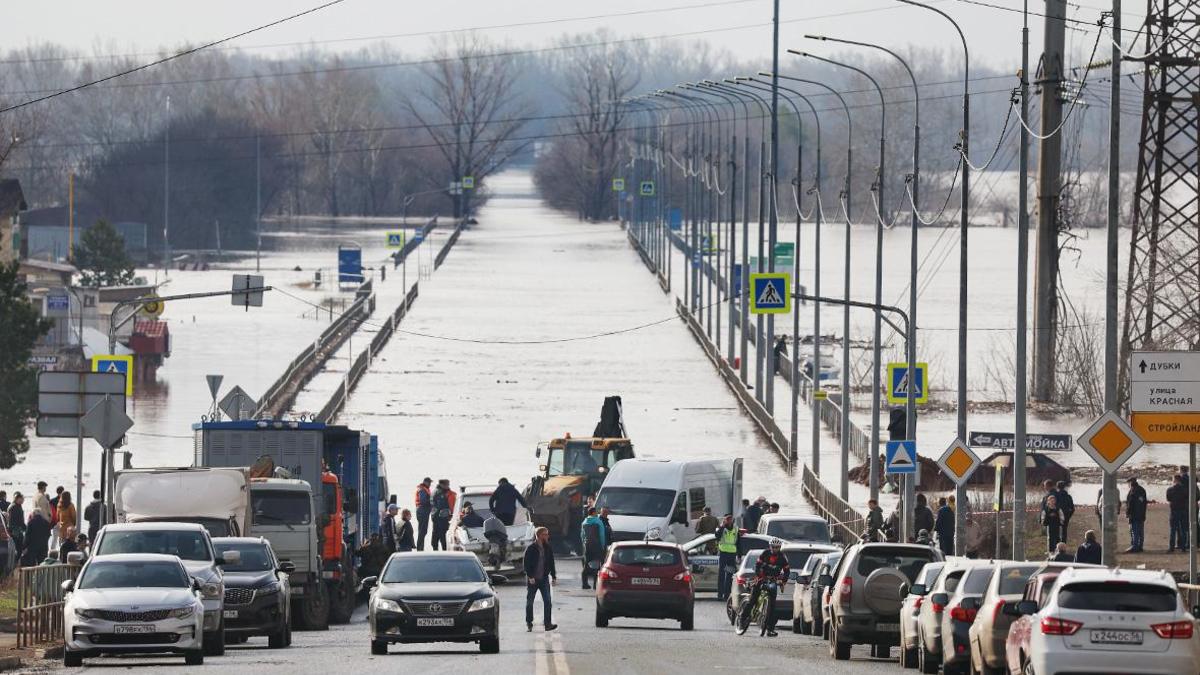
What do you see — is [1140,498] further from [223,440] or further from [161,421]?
[161,421]

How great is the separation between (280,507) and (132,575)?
9223mm

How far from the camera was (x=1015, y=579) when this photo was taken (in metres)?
21.7

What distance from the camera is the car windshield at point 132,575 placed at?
23.9 metres

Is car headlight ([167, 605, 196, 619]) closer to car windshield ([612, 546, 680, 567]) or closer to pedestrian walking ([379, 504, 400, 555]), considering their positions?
car windshield ([612, 546, 680, 567])

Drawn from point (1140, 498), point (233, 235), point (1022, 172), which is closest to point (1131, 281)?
point (1140, 498)

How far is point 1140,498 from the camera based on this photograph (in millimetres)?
41438

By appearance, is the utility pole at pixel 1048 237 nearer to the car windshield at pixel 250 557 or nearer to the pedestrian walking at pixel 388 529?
the pedestrian walking at pixel 388 529

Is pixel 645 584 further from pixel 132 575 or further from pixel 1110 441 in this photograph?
pixel 132 575

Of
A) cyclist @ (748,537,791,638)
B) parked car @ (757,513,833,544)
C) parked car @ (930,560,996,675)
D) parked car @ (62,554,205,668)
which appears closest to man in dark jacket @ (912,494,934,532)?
parked car @ (757,513,833,544)

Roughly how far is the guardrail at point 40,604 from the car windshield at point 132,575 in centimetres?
166

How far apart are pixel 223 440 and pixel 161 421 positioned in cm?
3691

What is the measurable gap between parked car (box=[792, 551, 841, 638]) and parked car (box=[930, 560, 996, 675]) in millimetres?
6621

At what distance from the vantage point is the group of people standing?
34.1 m

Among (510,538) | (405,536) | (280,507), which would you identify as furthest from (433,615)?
(405,536)
